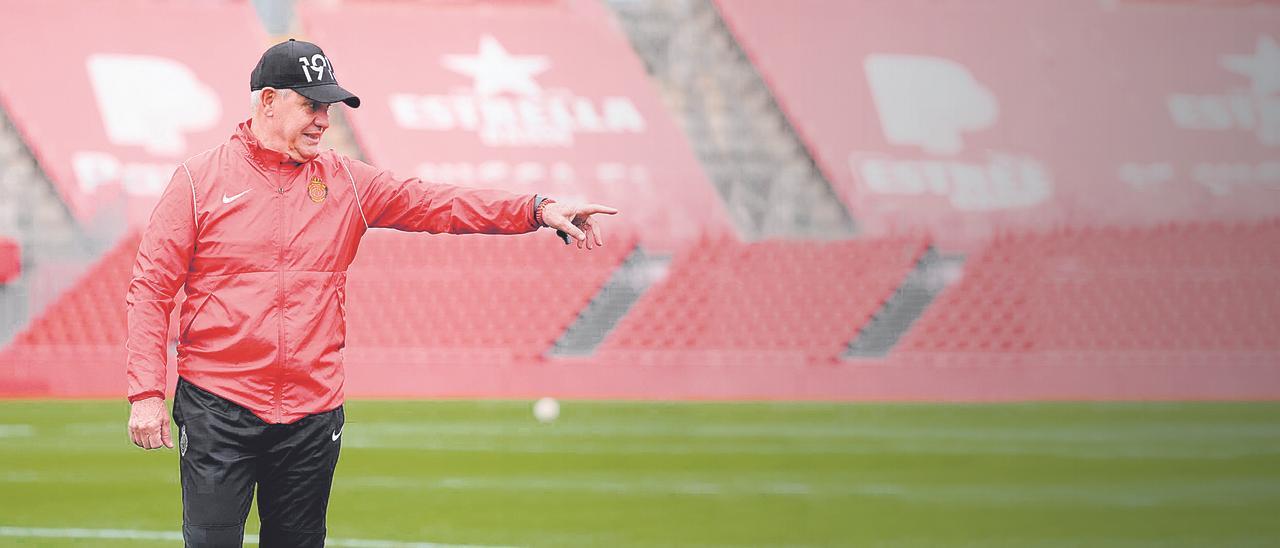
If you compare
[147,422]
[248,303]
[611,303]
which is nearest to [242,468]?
[147,422]

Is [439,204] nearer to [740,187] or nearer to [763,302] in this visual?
[763,302]

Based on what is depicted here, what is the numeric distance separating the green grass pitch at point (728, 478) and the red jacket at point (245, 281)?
307 centimetres

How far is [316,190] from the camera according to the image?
3.43 m

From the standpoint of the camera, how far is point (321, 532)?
11.7 feet

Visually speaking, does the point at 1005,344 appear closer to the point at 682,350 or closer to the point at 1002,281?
the point at 1002,281

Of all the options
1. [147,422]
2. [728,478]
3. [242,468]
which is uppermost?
[147,422]

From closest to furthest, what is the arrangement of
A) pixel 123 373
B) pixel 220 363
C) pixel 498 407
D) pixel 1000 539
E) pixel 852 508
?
pixel 220 363, pixel 1000 539, pixel 852 508, pixel 498 407, pixel 123 373

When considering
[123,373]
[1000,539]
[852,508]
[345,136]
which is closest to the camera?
[1000,539]

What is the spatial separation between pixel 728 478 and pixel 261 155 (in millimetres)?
5332

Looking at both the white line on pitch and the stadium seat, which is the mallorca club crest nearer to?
the white line on pitch

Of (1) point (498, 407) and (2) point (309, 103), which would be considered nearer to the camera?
(2) point (309, 103)

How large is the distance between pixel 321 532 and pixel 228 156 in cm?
A: 92

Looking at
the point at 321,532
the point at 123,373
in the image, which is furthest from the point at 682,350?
the point at 321,532

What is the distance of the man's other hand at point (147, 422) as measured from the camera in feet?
10.6
